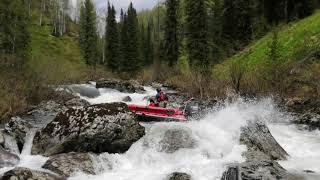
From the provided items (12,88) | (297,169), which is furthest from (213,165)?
(12,88)

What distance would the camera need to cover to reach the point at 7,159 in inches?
525

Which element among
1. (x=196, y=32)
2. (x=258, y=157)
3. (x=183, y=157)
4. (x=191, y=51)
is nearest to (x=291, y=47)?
(x=191, y=51)

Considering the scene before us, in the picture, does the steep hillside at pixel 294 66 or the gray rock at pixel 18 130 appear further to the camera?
the steep hillside at pixel 294 66

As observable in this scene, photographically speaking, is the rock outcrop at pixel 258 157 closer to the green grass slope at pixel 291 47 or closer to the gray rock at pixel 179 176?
the gray rock at pixel 179 176

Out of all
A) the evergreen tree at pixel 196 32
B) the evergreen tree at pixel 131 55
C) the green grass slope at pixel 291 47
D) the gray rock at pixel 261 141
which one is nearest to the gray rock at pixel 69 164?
the gray rock at pixel 261 141

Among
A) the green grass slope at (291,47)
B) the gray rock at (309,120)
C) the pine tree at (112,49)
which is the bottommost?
the gray rock at (309,120)

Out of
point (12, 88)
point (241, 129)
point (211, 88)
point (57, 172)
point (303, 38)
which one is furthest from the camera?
point (303, 38)

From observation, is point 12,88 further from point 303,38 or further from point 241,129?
point 303,38

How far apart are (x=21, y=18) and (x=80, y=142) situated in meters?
28.2

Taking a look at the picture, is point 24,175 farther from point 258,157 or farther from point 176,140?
point 258,157

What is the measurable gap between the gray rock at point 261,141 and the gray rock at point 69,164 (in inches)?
208

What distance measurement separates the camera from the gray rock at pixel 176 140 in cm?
1469

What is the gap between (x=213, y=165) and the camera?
12945 mm

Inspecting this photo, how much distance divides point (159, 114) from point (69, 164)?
7.29 metres
